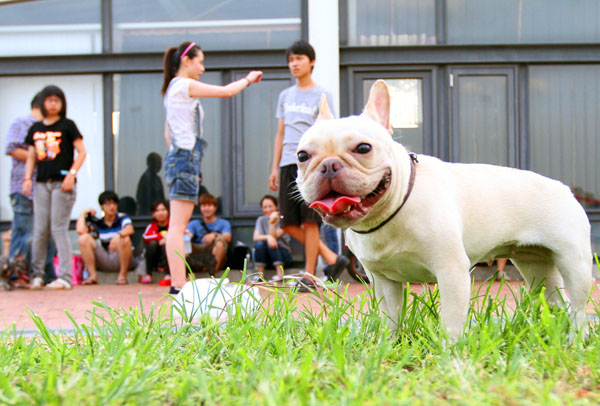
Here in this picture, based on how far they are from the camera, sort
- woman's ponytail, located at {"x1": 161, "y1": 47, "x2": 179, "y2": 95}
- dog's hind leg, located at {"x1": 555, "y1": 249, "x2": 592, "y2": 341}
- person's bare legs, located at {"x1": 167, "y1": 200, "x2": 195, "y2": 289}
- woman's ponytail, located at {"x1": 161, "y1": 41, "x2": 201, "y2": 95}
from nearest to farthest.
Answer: dog's hind leg, located at {"x1": 555, "y1": 249, "x2": 592, "y2": 341} → person's bare legs, located at {"x1": 167, "y1": 200, "x2": 195, "y2": 289} → woman's ponytail, located at {"x1": 161, "y1": 41, "x2": 201, "y2": 95} → woman's ponytail, located at {"x1": 161, "y1": 47, "x2": 179, "y2": 95}

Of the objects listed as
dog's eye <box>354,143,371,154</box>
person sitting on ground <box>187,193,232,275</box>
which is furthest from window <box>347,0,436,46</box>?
dog's eye <box>354,143,371,154</box>

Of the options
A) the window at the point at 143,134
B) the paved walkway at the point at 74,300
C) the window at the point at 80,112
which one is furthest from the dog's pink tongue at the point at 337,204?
the window at the point at 80,112

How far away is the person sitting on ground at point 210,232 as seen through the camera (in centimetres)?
819

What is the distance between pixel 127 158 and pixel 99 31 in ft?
6.14

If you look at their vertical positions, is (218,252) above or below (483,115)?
below

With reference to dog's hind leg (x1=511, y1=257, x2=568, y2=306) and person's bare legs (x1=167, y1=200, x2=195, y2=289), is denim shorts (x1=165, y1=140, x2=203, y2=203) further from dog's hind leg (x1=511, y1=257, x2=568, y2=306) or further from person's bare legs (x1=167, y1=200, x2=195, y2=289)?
dog's hind leg (x1=511, y1=257, x2=568, y2=306)

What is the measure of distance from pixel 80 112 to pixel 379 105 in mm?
7660

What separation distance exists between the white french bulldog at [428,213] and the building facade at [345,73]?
20.6 ft

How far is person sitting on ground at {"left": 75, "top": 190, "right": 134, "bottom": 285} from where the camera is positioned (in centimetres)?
837

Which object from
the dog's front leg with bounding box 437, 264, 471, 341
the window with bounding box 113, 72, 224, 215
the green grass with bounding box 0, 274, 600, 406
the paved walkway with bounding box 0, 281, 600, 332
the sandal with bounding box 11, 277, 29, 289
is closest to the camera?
the green grass with bounding box 0, 274, 600, 406

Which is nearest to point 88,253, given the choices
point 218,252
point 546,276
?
point 218,252

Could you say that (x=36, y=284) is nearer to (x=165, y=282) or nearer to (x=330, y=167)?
(x=165, y=282)

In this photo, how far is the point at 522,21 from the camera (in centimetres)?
916

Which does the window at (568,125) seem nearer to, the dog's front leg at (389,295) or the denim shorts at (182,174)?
the denim shorts at (182,174)
